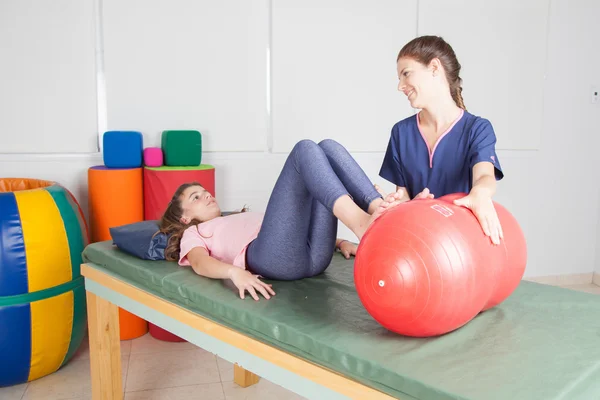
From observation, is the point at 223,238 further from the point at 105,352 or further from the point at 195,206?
the point at 105,352

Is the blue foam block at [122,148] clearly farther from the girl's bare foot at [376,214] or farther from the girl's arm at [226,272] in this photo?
the girl's bare foot at [376,214]

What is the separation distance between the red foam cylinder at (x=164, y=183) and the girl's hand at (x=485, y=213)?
1.59 m

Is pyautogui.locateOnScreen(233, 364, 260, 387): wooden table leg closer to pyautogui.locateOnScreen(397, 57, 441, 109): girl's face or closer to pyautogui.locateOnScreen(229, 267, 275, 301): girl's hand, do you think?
pyautogui.locateOnScreen(229, 267, 275, 301): girl's hand

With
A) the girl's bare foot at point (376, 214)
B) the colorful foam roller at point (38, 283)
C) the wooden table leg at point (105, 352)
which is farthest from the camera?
the colorful foam roller at point (38, 283)

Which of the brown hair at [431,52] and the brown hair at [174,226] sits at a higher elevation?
the brown hair at [431,52]

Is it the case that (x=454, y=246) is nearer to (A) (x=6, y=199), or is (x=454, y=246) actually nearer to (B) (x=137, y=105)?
(A) (x=6, y=199)

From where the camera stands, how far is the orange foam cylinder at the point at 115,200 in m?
2.61

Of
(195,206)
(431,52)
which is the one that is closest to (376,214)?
(431,52)

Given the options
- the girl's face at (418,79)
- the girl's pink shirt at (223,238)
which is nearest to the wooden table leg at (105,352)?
the girl's pink shirt at (223,238)

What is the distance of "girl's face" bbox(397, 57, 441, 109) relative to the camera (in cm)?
169

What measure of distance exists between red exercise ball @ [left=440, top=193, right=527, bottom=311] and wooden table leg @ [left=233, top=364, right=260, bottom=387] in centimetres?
115

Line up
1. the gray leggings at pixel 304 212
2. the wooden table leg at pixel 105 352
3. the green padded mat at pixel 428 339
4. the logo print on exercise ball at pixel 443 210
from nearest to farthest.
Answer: the green padded mat at pixel 428 339
the logo print on exercise ball at pixel 443 210
the gray leggings at pixel 304 212
the wooden table leg at pixel 105 352

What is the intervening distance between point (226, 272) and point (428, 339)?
0.66 m

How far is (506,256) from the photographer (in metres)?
1.37
